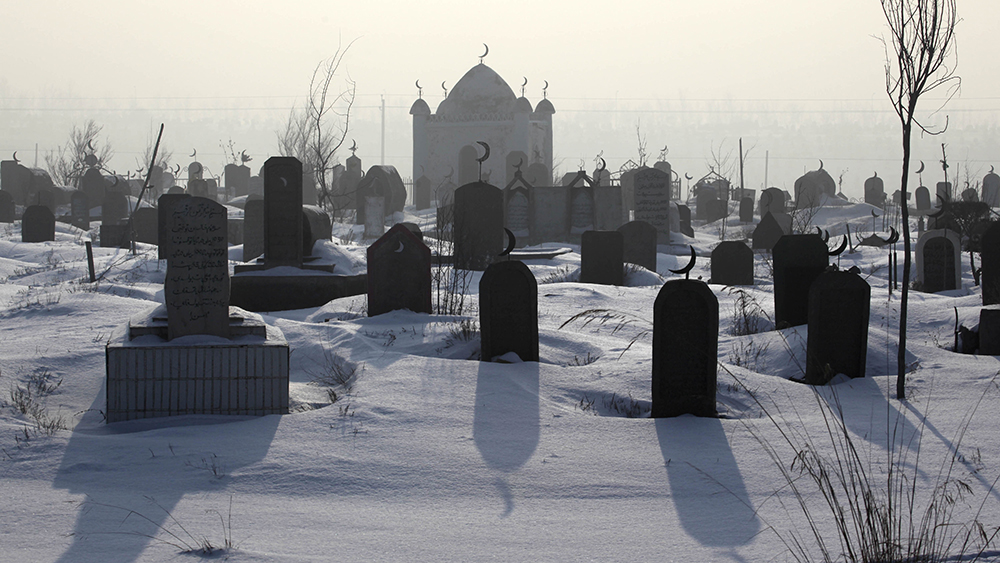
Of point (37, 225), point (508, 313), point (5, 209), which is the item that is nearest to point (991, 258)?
point (508, 313)

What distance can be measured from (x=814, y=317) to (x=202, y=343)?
401cm

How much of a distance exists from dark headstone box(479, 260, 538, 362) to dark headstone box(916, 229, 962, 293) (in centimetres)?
913

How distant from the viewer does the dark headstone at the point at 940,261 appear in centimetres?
1281

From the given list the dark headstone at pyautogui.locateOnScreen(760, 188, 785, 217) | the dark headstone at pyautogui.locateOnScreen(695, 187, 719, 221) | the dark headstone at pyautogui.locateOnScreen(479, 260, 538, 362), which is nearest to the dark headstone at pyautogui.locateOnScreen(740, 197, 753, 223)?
the dark headstone at pyautogui.locateOnScreen(760, 188, 785, 217)

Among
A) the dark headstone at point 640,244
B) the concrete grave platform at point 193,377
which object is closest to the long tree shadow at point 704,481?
the concrete grave platform at point 193,377

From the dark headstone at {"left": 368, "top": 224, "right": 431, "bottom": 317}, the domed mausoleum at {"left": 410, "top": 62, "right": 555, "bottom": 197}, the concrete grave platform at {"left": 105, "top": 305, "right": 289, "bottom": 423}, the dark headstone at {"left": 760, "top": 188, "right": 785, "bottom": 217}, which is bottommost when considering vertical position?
the concrete grave platform at {"left": 105, "top": 305, "right": 289, "bottom": 423}

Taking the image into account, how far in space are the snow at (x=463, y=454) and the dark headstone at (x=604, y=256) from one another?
18.2 ft

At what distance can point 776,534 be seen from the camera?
305 cm

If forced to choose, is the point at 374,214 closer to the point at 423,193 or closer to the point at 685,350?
the point at 423,193

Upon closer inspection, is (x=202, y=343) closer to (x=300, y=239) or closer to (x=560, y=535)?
(x=560, y=535)

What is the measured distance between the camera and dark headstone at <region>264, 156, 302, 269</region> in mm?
10477

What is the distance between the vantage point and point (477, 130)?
131 feet

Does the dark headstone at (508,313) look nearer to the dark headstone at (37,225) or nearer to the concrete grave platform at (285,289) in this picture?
the concrete grave platform at (285,289)

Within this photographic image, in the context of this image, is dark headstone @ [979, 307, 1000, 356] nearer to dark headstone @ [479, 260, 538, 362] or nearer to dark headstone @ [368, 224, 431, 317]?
dark headstone @ [479, 260, 538, 362]
